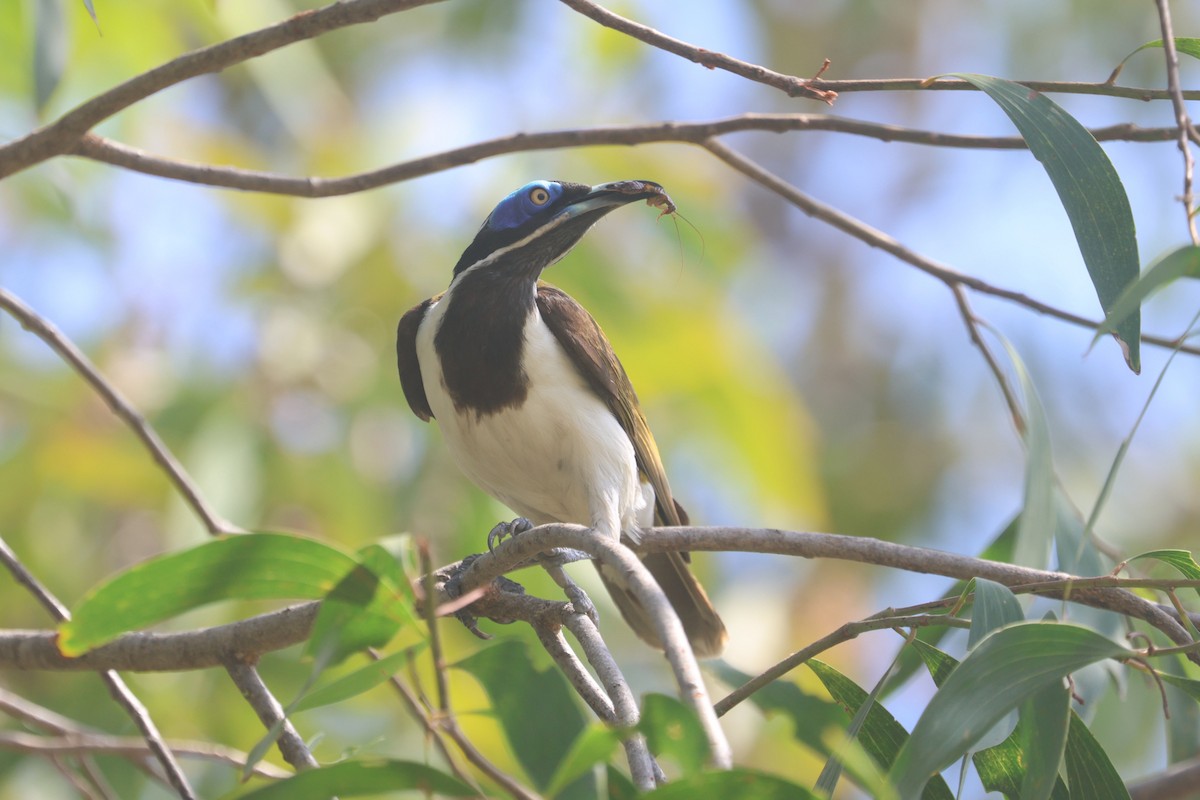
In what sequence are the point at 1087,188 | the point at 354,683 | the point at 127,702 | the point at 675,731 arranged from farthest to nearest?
the point at 127,702
the point at 1087,188
the point at 354,683
the point at 675,731

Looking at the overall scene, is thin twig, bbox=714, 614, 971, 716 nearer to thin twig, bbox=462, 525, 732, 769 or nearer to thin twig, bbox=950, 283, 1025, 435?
thin twig, bbox=462, 525, 732, 769

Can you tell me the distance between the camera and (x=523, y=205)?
3727 millimetres

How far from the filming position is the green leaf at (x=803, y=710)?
8.13 ft

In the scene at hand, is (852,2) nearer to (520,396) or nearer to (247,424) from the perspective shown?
(247,424)

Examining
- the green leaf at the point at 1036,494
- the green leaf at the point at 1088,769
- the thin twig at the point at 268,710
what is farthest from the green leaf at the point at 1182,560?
the thin twig at the point at 268,710

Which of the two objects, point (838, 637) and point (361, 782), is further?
point (838, 637)

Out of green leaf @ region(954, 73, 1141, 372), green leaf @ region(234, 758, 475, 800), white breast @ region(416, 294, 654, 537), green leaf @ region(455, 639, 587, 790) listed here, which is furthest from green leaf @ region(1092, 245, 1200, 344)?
white breast @ region(416, 294, 654, 537)

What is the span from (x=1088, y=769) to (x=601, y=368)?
1.82 m

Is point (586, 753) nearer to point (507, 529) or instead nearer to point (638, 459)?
point (507, 529)

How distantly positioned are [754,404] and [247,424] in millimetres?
2742

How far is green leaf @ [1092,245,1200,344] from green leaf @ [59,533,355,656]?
45.5 inches

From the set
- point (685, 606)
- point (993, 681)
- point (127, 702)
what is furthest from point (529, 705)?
point (685, 606)

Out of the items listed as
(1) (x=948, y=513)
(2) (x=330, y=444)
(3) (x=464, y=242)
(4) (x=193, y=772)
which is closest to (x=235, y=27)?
(3) (x=464, y=242)

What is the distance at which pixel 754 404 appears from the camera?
6.85m
